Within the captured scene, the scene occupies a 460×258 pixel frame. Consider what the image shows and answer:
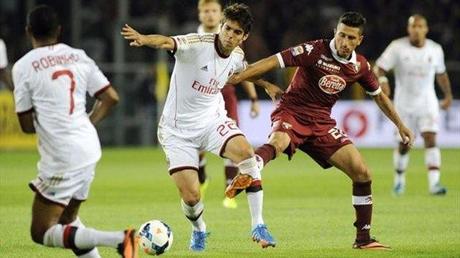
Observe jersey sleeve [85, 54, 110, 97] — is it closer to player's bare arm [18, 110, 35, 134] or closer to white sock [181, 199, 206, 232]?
player's bare arm [18, 110, 35, 134]

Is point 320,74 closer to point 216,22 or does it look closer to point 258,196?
point 258,196

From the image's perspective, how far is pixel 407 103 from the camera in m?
17.2

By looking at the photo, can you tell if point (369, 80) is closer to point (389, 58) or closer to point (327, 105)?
point (327, 105)

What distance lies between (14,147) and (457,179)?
11.4 m

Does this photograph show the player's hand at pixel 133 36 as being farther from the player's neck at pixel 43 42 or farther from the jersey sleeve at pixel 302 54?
the jersey sleeve at pixel 302 54

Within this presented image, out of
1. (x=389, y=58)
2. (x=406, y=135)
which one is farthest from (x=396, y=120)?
(x=389, y=58)

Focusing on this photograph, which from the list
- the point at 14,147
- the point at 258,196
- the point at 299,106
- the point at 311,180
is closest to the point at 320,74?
the point at 299,106

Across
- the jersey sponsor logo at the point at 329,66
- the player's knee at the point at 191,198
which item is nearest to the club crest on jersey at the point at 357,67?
the jersey sponsor logo at the point at 329,66

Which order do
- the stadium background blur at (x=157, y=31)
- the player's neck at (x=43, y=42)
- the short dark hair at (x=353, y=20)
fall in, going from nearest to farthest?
the player's neck at (x=43, y=42) → the short dark hair at (x=353, y=20) → the stadium background blur at (x=157, y=31)

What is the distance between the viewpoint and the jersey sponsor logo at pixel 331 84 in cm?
1098

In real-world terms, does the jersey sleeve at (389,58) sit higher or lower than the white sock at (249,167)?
higher

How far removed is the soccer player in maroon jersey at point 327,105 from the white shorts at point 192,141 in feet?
1.18

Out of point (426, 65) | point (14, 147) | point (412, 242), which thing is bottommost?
point (14, 147)

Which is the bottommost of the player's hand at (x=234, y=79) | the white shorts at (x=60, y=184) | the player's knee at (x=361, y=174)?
the player's knee at (x=361, y=174)
